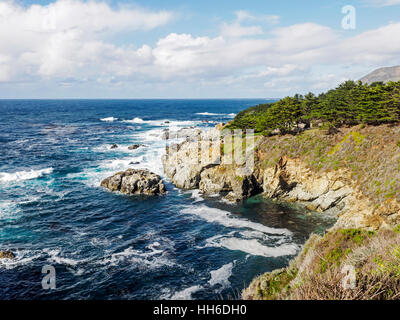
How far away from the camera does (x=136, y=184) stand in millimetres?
52344

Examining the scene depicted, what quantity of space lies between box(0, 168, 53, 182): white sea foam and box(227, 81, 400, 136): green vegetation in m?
52.2

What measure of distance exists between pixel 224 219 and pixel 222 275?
1350 centimetres

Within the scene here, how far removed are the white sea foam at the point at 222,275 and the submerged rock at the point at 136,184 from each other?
996 inches

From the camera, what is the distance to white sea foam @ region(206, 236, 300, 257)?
106ft

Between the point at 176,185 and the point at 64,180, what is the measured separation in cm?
2537

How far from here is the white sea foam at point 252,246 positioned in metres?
32.4

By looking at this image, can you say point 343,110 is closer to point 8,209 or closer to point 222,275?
point 222,275

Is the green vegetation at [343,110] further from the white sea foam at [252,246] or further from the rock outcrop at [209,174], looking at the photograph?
the white sea foam at [252,246]

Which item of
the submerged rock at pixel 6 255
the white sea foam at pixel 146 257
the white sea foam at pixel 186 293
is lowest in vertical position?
the white sea foam at pixel 186 293

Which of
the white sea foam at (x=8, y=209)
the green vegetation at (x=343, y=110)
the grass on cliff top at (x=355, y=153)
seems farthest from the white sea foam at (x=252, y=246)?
the white sea foam at (x=8, y=209)

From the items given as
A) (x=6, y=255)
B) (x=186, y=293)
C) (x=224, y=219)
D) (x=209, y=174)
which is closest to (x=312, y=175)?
(x=224, y=219)

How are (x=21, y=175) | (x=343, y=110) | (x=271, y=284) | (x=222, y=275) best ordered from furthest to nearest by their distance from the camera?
(x=21, y=175)
(x=343, y=110)
(x=222, y=275)
(x=271, y=284)

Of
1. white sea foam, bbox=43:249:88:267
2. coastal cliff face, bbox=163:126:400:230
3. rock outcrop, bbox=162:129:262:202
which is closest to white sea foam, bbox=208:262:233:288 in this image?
white sea foam, bbox=43:249:88:267

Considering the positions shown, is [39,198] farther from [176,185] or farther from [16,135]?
[16,135]
